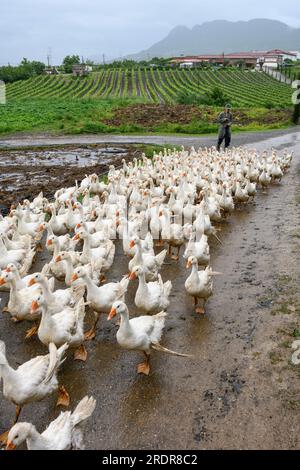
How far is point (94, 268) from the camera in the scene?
7.51 metres

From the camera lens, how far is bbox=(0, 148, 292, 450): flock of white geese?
4.80 metres

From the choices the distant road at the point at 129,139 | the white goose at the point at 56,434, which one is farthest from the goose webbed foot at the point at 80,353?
the distant road at the point at 129,139

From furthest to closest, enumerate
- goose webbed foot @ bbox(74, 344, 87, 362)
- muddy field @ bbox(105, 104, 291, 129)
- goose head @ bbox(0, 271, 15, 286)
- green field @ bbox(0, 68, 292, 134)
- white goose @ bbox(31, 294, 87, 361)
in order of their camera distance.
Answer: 1. muddy field @ bbox(105, 104, 291, 129)
2. green field @ bbox(0, 68, 292, 134)
3. goose head @ bbox(0, 271, 15, 286)
4. goose webbed foot @ bbox(74, 344, 87, 362)
5. white goose @ bbox(31, 294, 87, 361)

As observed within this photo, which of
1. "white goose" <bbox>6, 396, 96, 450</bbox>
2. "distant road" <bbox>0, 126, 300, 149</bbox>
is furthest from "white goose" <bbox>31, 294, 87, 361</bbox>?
"distant road" <bbox>0, 126, 300, 149</bbox>

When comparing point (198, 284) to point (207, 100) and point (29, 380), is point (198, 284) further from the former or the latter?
point (207, 100)

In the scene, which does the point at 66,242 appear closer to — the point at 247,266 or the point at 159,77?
the point at 247,266

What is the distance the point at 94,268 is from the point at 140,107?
31737mm

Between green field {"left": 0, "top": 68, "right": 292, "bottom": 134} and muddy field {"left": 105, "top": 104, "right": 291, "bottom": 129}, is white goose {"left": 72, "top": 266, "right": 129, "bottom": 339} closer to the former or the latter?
green field {"left": 0, "top": 68, "right": 292, "bottom": 134}

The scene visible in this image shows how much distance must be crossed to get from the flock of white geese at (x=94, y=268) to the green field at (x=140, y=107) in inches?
697

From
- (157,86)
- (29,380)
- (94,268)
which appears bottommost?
(29,380)

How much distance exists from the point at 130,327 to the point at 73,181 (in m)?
10.5

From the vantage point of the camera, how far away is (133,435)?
4785 millimetres

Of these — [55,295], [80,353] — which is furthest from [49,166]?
[80,353]

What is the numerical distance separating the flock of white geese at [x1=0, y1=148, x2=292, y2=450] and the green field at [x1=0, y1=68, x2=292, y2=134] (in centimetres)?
1771
